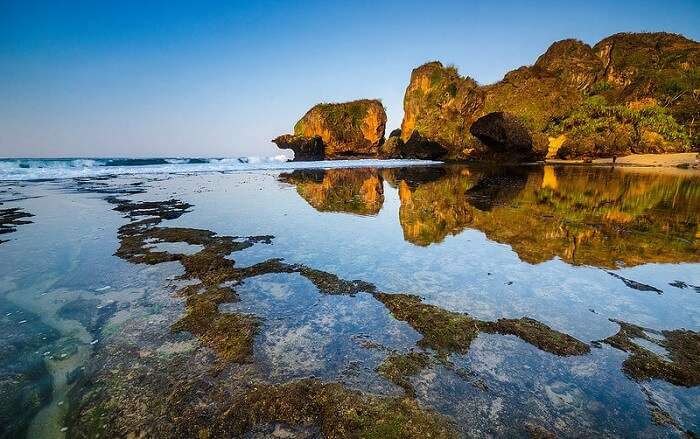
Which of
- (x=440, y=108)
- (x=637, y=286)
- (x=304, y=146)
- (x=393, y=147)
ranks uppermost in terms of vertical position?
(x=440, y=108)

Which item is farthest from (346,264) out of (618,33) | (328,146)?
(618,33)

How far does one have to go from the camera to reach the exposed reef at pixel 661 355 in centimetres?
Answer: 231

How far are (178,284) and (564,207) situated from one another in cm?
922

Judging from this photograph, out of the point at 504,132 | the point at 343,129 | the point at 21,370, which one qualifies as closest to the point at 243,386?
the point at 21,370

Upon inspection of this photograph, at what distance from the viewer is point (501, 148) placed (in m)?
34.7

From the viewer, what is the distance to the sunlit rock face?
3634 centimetres

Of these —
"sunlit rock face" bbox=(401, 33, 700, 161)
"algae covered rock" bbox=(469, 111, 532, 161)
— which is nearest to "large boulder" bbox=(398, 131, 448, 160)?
"sunlit rock face" bbox=(401, 33, 700, 161)

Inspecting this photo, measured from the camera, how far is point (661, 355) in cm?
253

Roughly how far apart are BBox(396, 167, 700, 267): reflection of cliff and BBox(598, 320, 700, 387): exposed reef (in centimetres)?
185

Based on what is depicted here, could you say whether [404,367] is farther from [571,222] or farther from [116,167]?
[116,167]

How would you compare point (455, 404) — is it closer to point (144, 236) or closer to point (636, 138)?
point (144, 236)

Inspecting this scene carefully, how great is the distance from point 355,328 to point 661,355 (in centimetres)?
246

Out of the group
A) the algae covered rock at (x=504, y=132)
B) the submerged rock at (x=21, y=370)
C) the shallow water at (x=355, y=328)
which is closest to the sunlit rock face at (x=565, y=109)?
Answer: the algae covered rock at (x=504, y=132)

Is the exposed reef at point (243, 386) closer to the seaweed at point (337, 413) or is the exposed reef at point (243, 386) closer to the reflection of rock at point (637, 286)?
the seaweed at point (337, 413)
